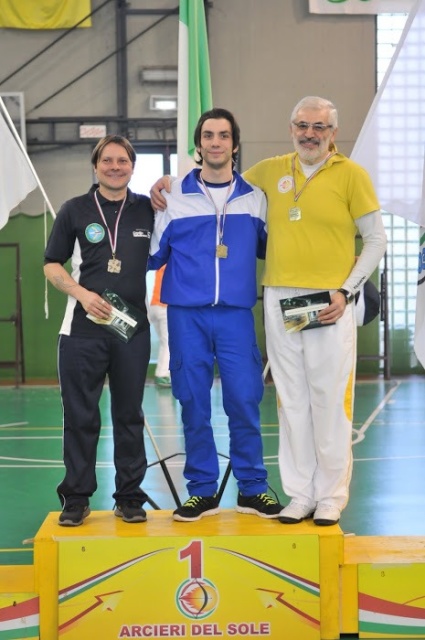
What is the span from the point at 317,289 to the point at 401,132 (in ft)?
4.67

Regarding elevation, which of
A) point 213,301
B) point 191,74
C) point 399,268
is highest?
point 191,74

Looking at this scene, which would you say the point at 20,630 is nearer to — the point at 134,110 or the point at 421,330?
the point at 421,330

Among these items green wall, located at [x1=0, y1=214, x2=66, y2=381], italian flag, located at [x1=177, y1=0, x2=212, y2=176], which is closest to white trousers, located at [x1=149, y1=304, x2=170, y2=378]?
green wall, located at [x1=0, y1=214, x2=66, y2=381]

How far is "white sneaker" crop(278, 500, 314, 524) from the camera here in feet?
12.6

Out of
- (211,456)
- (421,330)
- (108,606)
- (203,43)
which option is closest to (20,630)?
(108,606)

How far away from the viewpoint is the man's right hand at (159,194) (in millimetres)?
3969

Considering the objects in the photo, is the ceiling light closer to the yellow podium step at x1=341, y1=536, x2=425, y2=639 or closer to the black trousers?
A: the black trousers

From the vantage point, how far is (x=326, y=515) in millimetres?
3811

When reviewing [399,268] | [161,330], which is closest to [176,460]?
[161,330]

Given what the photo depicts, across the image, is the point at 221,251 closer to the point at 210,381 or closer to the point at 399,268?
the point at 210,381

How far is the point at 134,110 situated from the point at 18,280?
2.88m

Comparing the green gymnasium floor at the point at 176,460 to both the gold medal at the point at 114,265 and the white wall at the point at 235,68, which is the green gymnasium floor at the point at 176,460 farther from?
the white wall at the point at 235,68

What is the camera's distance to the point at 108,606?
11.7 feet

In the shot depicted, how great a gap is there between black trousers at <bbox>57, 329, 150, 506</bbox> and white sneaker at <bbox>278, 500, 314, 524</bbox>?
578 millimetres
